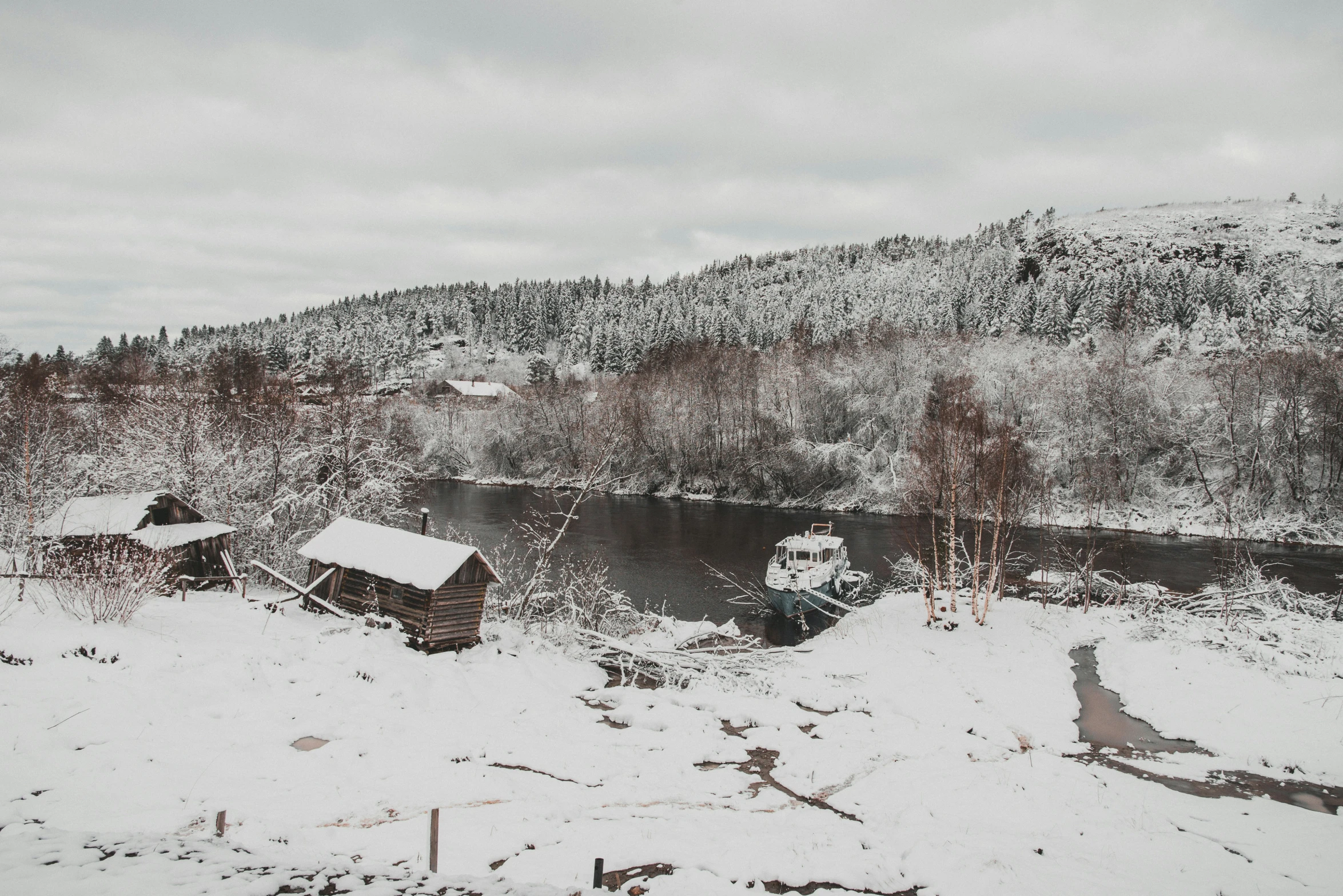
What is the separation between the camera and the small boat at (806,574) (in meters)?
22.2

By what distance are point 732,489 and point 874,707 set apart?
1585 inches

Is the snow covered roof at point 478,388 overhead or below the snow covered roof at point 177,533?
overhead

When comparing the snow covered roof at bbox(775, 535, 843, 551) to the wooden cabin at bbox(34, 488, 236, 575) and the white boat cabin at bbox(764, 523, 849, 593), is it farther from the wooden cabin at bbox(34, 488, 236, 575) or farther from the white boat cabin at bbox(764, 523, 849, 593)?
the wooden cabin at bbox(34, 488, 236, 575)

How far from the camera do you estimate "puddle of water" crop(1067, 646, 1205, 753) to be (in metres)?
11.5

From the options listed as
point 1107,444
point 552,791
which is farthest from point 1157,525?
point 552,791

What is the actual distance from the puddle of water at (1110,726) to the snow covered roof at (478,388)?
79592 mm

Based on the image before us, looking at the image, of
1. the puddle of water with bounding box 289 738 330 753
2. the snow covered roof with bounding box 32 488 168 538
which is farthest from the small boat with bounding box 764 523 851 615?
the snow covered roof with bounding box 32 488 168 538

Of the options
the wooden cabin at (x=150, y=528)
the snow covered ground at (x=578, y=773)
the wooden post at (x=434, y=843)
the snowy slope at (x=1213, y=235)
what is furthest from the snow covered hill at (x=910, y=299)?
the wooden post at (x=434, y=843)

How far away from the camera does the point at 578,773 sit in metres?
9.28

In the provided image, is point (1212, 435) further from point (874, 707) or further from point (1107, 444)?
point (874, 707)

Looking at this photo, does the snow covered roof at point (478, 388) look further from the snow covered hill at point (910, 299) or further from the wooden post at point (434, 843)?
the wooden post at point (434, 843)

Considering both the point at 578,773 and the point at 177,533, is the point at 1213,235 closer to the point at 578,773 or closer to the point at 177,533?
the point at 578,773

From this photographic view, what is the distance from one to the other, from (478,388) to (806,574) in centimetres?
8816

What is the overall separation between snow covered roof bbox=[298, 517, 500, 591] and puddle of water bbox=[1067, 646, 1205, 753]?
13.2 metres
